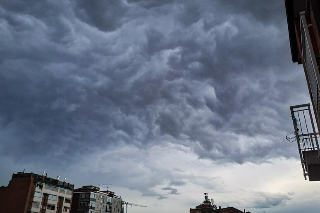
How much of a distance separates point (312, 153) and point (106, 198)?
9656cm

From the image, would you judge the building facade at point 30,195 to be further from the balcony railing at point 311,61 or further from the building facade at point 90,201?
the balcony railing at point 311,61

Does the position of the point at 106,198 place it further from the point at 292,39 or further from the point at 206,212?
the point at 292,39

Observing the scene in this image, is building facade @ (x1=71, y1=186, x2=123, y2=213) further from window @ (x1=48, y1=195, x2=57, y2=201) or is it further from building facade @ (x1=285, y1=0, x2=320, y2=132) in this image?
building facade @ (x1=285, y1=0, x2=320, y2=132)

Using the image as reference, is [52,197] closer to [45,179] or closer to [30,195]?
[45,179]

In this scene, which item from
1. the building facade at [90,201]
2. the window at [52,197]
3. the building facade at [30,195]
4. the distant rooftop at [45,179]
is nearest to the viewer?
the building facade at [30,195]

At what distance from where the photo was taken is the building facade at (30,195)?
2411 inches

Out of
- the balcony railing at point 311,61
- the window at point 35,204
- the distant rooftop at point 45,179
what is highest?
the distant rooftop at point 45,179

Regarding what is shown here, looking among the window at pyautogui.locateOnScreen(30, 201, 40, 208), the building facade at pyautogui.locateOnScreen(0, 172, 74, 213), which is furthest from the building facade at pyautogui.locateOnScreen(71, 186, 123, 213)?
the window at pyautogui.locateOnScreen(30, 201, 40, 208)

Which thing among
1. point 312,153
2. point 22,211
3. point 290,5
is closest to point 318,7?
point 290,5

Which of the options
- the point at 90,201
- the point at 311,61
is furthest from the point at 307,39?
the point at 90,201

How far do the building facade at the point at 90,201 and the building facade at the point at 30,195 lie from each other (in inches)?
507

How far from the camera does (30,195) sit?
62.4 meters

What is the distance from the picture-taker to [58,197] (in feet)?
238

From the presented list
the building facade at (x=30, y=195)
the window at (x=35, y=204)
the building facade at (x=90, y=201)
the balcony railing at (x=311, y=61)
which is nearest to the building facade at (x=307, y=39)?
the balcony railing at (x=311, y=61)
